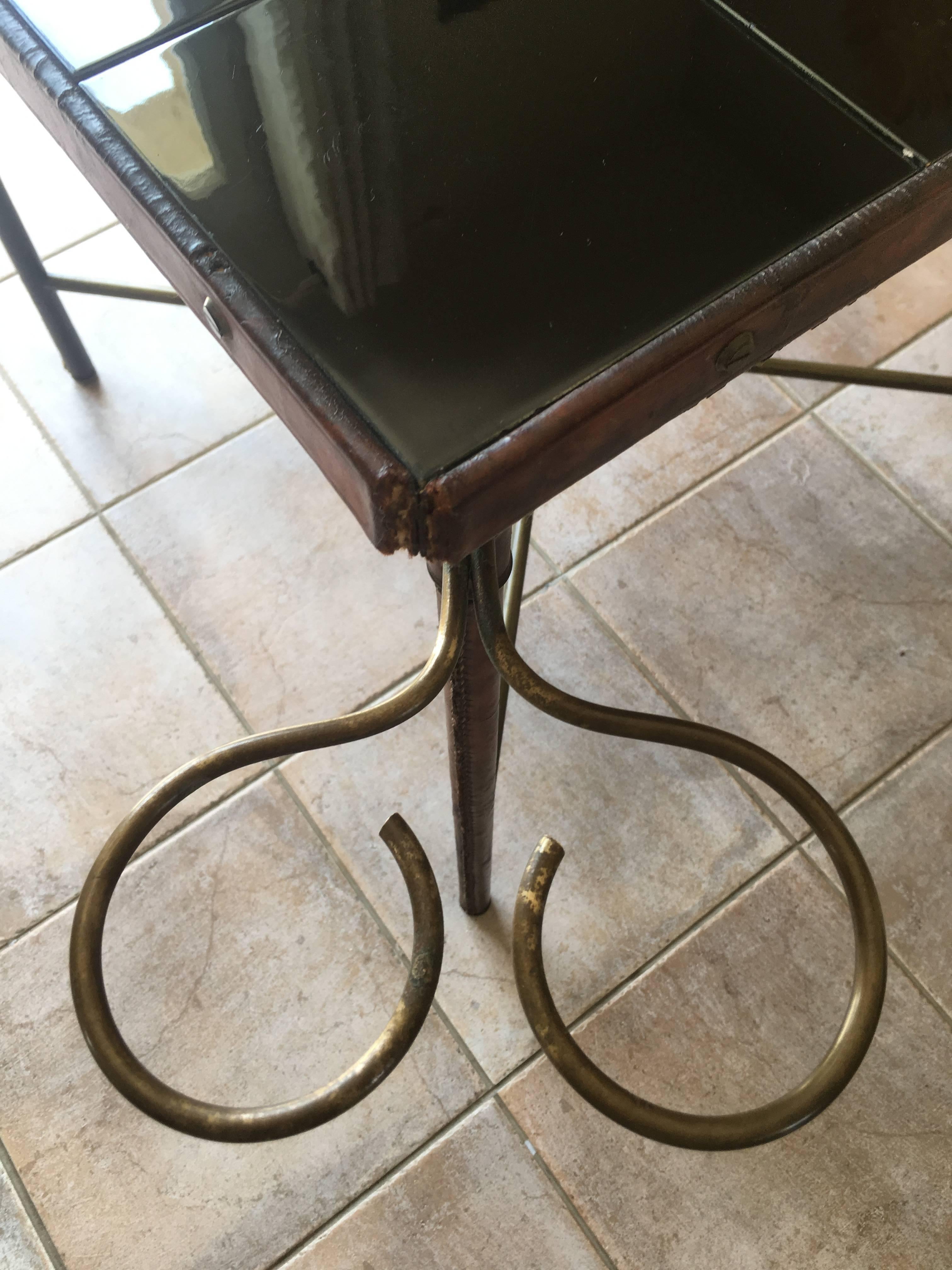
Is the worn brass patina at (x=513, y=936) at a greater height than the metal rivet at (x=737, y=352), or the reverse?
the metal rivet at (x=737, y=352)

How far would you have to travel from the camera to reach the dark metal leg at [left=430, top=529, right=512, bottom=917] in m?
0.71


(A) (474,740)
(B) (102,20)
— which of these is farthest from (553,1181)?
(B) (102,20)

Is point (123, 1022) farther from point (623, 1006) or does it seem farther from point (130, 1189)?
point (623, 1006)

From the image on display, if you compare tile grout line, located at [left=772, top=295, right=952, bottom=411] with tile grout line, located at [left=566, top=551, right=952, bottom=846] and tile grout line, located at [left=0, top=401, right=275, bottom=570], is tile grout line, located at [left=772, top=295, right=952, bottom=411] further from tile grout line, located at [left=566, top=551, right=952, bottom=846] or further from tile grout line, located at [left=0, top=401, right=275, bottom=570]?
tile grout line, located at [left=0, top=401, right=275, bottom=570]

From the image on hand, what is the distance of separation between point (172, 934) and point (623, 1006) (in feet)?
1.82

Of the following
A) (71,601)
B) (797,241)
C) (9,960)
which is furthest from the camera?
(71,601)

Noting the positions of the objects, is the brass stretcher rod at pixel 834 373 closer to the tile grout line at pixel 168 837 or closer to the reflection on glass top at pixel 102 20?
→ the reflection on glass top at pixel 102 20

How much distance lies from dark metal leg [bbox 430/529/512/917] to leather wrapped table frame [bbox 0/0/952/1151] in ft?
0.04

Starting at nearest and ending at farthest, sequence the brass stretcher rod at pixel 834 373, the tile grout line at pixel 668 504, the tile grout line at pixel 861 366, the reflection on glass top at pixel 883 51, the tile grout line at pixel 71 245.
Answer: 1. the reflection on glass top at pixel 883 51
2. the brass stretcher rod at pixel 834 373
3. the tile grout line at pixel 668 504
4. the tile grout line at pixel 861 366
5. the tile grout line at pixel 71 245

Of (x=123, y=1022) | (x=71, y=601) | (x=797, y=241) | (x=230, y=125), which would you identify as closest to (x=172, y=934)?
(x=123, y=1022)

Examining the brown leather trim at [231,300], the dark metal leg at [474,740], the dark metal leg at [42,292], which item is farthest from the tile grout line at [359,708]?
the brown leather trim at [231,300]

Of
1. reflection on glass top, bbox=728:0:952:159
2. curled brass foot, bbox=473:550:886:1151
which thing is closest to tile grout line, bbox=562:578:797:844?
curled brass foot, bbox=473:550:886:1151

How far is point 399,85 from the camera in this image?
65 cm

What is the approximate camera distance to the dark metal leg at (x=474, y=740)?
0.71 m
